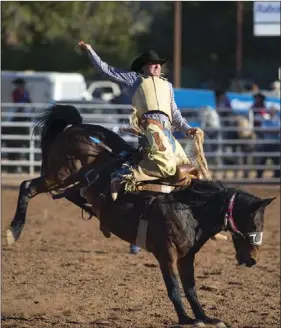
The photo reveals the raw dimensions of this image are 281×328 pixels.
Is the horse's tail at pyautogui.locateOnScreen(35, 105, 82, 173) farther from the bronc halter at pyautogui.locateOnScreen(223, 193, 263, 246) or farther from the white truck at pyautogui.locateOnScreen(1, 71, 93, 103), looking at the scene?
the white truck at pyautogui.locateOnScreen(1, 71, 93, 103)

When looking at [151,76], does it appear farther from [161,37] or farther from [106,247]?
[161,37]

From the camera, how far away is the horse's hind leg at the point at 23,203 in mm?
8484

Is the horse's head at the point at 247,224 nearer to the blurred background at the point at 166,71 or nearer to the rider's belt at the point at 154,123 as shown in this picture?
the rider's belt at the point at 154,123

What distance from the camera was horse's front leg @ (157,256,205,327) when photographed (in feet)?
23.8

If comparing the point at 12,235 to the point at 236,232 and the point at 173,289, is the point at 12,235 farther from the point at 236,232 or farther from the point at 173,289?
the point at 236,232

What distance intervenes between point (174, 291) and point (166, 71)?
4.75 m

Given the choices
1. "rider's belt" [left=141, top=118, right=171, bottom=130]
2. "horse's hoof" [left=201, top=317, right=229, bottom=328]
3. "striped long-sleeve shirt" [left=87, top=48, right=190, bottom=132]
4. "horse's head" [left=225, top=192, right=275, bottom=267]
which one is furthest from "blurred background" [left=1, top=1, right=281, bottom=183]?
"horse's hoof" [left=201, top=317, right=229, bottom=328]

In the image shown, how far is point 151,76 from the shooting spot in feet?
24.9

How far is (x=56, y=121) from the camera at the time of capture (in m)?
8.77

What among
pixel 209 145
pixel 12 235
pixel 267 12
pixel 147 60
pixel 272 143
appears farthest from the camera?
pixel 267 12

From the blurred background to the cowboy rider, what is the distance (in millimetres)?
1850

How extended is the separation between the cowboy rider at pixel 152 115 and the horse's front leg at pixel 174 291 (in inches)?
27.2

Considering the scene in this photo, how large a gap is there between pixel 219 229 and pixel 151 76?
130 cm

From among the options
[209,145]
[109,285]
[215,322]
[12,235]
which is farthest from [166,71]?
[209,145]
